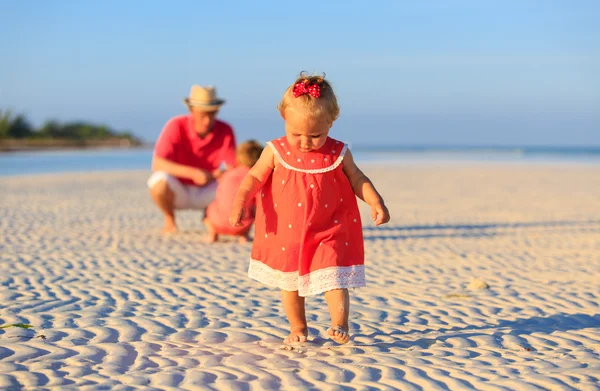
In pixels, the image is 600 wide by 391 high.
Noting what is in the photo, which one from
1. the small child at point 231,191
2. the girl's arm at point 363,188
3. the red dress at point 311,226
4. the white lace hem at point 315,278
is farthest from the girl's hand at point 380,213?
the small child at point 231,191

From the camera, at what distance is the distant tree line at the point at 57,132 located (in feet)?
198

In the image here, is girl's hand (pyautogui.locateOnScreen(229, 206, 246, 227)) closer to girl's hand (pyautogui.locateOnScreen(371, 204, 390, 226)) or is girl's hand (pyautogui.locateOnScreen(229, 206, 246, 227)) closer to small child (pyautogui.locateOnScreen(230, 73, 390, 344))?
small child (pyautogui.locateOnScreen(230, 73, 390, 344))

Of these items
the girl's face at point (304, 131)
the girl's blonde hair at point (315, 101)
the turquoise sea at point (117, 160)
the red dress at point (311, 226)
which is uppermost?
the girl's blonde hair at point (315, 101)

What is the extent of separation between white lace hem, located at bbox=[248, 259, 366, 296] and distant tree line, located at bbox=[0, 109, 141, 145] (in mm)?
59782

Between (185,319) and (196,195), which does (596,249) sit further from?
(185,319)

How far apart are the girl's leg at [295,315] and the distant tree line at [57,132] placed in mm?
59781

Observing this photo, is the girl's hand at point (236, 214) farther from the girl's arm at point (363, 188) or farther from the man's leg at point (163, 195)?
the man's leg at point (163, 195)

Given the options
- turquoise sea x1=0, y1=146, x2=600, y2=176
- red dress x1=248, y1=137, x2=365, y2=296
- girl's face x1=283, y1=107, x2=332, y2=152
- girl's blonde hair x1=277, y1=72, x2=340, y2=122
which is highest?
girl's blonde hair x1=277, y1=72, x2=340, y2=122

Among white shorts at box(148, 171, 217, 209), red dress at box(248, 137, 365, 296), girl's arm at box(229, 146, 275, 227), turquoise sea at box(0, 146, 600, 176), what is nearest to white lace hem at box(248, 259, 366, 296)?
red dress at box(248, 137, 365, 296)

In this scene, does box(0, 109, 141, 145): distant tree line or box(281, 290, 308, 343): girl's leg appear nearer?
box(281, 290, 308, 343): girl's leg

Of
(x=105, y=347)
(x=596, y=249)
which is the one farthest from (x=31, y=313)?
(x=596, y=249)

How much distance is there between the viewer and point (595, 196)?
15.6 metres

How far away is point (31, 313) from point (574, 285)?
12.9 ft

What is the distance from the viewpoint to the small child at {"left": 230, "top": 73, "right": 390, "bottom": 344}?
3.76 meters
